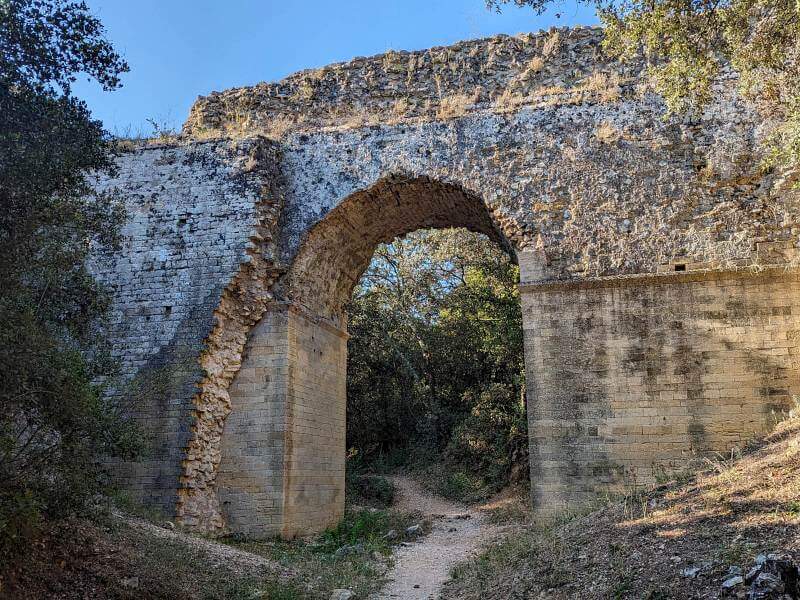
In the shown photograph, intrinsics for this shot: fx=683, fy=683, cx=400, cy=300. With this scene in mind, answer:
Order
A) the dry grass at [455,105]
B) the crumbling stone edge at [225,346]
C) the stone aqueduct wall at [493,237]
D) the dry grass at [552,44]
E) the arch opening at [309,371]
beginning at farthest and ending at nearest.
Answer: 1. the dry grass at [552,44]
2. the dry grass at [455,105]
3. the arch opening at [309,371]
4. the crumbling stone edge at [225,346]
5. the stone aqueduct wall at [493,237]

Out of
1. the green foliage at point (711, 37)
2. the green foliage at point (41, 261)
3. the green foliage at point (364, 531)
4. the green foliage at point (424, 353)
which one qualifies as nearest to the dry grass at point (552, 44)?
the green foliage at point (711, 37)

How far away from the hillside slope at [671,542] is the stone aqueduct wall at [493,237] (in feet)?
6.08

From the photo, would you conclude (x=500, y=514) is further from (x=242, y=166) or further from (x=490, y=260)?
(x=242, y=166)

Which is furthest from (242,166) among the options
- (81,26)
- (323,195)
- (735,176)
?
(735,176)

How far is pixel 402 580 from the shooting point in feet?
28.2

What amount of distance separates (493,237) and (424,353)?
9.98 metres

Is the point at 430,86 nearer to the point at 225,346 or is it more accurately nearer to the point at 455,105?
the point at 455,105

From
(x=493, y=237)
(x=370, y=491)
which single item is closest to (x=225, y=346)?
(x=493, y=237)

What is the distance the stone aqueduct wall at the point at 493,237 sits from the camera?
10.1 m

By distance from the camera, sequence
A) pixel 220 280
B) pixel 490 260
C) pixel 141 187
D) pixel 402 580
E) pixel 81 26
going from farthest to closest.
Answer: pixel 490 260 < pixel 141 187 < pixel 220 280 < pixel 402 580 < pixel 81 26

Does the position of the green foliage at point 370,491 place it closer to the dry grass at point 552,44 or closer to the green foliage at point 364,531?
the green foliage at point 364,531

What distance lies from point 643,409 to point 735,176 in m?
4.00

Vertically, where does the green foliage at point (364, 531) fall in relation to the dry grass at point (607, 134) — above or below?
below

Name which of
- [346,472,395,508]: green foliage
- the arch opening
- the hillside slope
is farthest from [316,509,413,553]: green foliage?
[346,472,395,508]: green foliage
